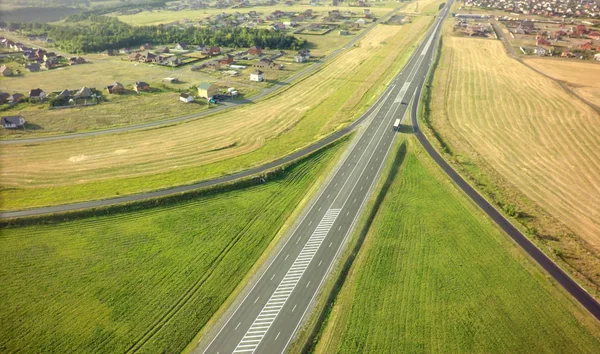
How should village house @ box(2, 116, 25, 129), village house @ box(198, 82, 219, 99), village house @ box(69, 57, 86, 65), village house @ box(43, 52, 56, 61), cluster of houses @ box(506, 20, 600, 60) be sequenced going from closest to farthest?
1. village house @ box(2, 116, 25, 129)
2. village house @ box(198, 82, 219, 99)
3. village house @ box(69, 57, 86, 65)
4. village house @ box(43, 52, 56, 61)
5. cluster of houses @ box(506, 20, 600, 60)

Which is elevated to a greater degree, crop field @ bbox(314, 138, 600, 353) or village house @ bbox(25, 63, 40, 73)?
village house @ bbox(25, 63, 40, 73)

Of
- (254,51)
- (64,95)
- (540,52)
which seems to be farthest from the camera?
(254,51)

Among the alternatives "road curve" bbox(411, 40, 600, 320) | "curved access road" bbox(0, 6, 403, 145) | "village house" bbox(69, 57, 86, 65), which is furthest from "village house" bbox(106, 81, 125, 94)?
"road curve" bbox(411, 40, 600, 320)

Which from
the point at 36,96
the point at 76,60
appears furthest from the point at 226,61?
the point at 36,96

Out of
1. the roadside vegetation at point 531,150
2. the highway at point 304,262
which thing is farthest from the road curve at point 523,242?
the highway at point 304,262

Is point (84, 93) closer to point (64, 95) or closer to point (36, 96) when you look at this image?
point (64, 95)

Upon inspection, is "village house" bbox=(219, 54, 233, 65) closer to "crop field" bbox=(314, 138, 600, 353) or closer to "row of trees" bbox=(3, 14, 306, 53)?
"row of trees" bbox=(3, 14, 306, 53)

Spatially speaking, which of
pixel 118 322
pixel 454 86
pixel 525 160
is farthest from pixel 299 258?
pixel 454 86
